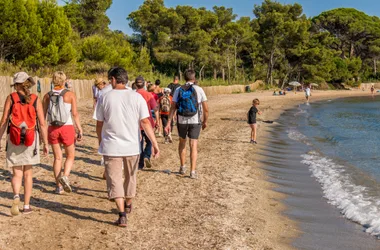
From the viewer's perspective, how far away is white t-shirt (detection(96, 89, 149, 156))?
15.2 ft

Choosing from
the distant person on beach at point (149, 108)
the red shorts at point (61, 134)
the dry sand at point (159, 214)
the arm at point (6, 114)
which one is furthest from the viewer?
the distant person on beach at point (149, 108)

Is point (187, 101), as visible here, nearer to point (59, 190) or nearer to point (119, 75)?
point (59, 190)

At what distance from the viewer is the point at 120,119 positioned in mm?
4637

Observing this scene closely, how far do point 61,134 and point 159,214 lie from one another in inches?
66.5

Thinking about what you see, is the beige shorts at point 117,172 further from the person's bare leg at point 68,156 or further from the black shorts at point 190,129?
the black shorts at point 190,129

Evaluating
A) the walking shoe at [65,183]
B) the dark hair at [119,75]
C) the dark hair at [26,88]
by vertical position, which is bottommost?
the walking shoe at [65,183]

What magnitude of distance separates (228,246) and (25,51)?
945 inches

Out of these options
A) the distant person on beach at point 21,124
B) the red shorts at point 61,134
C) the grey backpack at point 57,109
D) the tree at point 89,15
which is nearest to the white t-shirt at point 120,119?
the distant person on beach at point 21,124

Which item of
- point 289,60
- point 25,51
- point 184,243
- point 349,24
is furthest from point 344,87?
point 184,243

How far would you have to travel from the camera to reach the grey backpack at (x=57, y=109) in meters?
5.74

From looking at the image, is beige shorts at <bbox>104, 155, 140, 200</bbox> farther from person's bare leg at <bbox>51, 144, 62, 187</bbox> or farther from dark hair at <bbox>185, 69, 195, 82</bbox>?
dark hair at <bbox>185, 69, 195, 82</bbox>

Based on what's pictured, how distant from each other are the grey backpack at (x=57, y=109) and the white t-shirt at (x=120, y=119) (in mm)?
1233

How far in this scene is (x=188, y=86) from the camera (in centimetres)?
704

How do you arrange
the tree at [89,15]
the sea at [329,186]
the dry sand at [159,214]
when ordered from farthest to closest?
the tree at [89,15], the sea at [329,186], the dry sand at [159,214]
